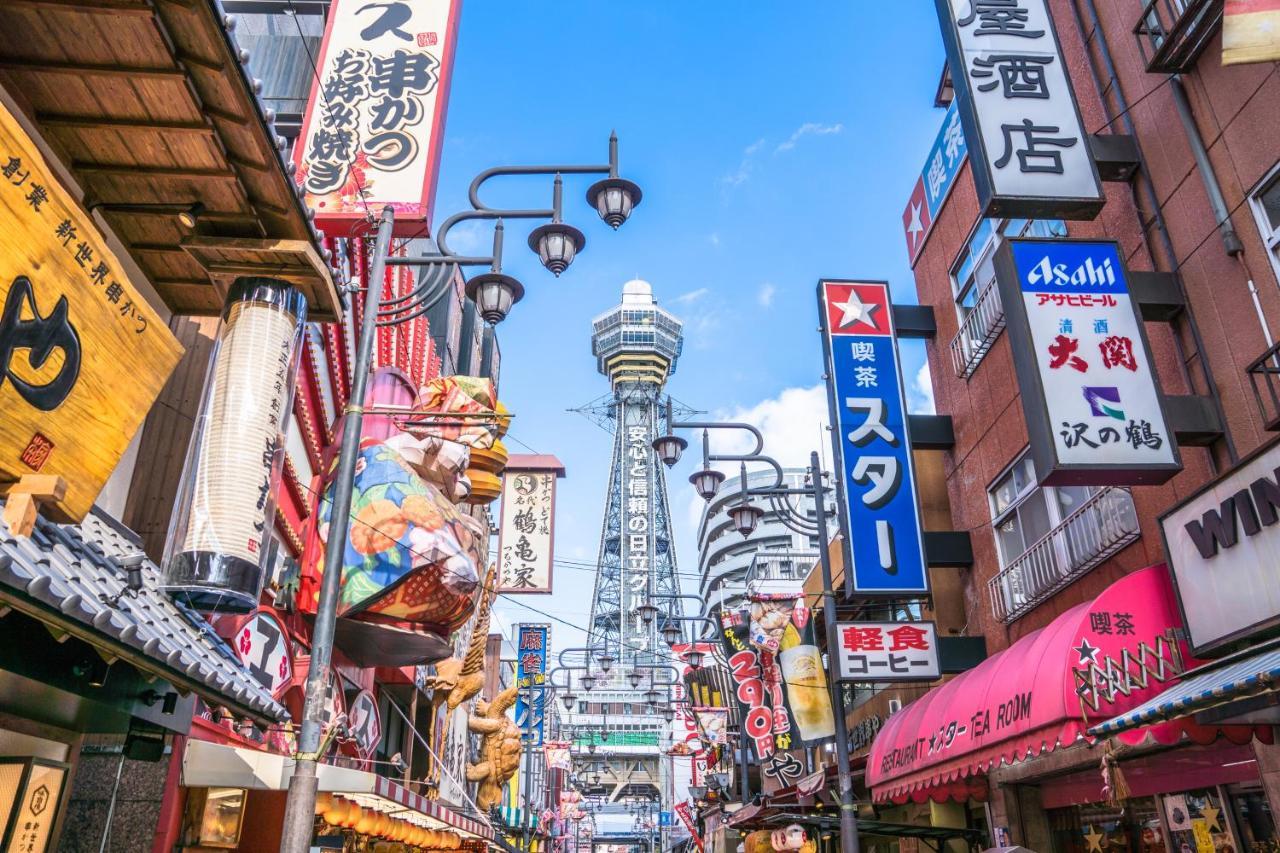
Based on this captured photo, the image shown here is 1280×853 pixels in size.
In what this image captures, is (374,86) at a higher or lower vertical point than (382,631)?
higher

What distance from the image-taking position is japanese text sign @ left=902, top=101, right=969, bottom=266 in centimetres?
1597

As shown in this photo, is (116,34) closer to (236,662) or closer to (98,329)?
(98,329)

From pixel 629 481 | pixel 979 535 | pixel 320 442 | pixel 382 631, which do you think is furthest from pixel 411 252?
pixel 629 481

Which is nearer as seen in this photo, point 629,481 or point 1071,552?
point 1071,552

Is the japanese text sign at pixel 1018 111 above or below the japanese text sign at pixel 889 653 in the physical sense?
above

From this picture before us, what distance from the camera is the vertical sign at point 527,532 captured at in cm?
2464

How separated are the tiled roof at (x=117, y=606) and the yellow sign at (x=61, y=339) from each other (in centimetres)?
52

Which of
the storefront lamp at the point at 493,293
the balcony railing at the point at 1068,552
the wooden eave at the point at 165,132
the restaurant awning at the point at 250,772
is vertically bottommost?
the restaurant awning at the point at 250,772

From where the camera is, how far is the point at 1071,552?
11.4 meters

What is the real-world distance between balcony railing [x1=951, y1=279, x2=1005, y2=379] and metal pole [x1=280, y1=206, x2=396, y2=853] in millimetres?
9318

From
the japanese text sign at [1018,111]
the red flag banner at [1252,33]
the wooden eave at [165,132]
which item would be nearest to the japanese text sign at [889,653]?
the japanese text sign at [1018,111]

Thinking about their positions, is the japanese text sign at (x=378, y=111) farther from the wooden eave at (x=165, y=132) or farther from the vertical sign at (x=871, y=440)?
the vertical sign at (x=871, y=440)

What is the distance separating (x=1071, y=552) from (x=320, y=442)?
10986mm

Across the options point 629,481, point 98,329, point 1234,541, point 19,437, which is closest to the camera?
Answer: point 19,437
